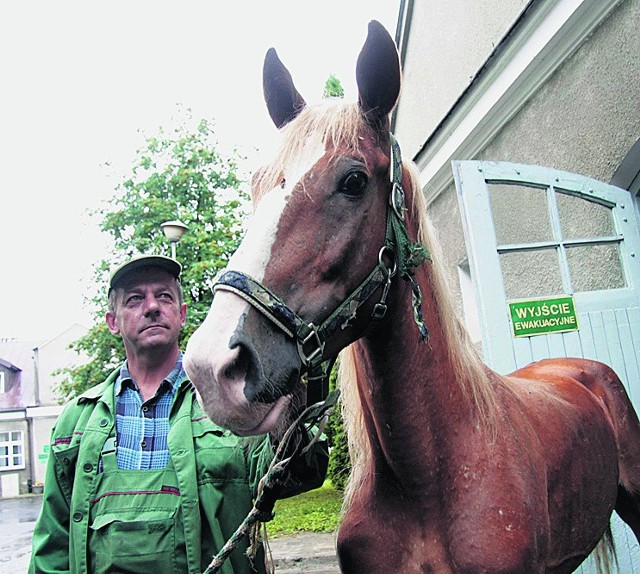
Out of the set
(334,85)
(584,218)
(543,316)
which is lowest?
(543,316)

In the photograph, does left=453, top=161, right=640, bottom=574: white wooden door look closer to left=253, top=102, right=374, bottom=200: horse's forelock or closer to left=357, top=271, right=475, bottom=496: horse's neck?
left=357, top=271, right=475, bottom=496: horse's neck

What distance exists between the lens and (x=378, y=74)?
6.16 feet

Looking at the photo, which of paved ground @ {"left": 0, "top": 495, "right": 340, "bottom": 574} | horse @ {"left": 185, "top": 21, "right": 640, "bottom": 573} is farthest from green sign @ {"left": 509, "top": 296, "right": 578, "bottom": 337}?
paved ground @ {"left": 0, "top": 495, "right": 340, "bottom": 574}

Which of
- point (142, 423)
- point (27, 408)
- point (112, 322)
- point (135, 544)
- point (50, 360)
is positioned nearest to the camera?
point (135, 544)

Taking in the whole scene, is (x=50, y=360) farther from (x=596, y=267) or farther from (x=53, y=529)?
(x=53, y=529)

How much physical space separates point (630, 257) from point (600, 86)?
1.28 m

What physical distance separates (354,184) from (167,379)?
1102mm

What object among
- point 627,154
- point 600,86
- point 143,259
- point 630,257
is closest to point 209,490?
point 143,259

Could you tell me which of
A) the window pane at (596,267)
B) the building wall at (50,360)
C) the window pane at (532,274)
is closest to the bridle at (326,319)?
the window pane at (596,267)

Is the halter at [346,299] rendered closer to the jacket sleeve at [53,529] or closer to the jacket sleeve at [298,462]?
the jacket sleeve at [298,462]

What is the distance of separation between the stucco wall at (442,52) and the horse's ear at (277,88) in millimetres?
4682

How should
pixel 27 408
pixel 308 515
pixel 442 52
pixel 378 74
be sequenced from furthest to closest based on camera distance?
1. pixel 27 408
2. pixel 308 515
3. pixel 442 52
4. pixel 378 74

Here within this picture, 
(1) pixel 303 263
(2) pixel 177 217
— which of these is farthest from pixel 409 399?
(2) pixel 177 217

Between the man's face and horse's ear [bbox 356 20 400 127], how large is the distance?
1083 mm
